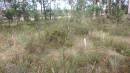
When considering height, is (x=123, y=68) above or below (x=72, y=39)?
below

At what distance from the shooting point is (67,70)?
2637 millimetres

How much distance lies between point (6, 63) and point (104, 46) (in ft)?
5.90

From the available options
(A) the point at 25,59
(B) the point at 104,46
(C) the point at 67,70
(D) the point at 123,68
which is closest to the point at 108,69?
(D) the point at 123,68

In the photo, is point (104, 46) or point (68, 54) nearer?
point (68, 54)

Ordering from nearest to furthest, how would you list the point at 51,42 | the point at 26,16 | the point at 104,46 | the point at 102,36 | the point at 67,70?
1. the point at 67,70
2. the point at 104,46
3. the point at 51,42
4. the point at 102,36
5. the point at 26,16

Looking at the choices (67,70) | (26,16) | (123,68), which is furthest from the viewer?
(26,16)

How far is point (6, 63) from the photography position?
113 inches

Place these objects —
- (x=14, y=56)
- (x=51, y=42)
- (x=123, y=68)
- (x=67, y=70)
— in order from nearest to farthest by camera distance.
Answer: (x=67, y=70) → (x=123, y=68) → (x=14, y=56) → (x=51, y=42)

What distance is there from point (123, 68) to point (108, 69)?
243 millimetres

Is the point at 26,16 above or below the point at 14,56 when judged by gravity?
above

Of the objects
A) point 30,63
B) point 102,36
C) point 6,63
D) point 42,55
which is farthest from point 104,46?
point 6,63

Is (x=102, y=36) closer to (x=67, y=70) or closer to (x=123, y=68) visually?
(x=123, y=68)

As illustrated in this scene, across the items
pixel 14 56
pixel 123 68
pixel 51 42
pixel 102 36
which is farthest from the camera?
pixel 102 36

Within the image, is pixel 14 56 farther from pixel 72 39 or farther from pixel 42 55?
pixel 72 39
